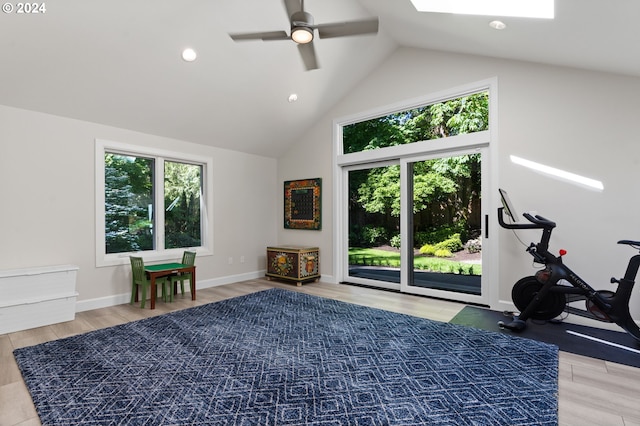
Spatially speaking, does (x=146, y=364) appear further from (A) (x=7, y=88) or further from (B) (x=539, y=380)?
(A) (x=7, y=88)

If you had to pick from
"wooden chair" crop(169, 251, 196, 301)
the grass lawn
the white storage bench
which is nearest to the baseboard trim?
the white storage bench

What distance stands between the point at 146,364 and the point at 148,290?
2416 mm

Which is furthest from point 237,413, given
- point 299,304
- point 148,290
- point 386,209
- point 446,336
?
point 386,209

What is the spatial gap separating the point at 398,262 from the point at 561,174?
8.07 ft

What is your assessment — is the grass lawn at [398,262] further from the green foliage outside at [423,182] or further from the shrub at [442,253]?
the green foliage outside at [423,182]

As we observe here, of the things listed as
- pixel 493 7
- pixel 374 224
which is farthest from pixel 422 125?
pixel 493 7

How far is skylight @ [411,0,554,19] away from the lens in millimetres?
2665

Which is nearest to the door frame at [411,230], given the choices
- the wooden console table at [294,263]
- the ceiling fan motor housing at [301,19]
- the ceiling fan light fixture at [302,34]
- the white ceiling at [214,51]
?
the white ceiling at [214,51]

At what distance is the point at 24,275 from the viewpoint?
3357mm

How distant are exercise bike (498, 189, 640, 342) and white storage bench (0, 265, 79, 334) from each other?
477 cm

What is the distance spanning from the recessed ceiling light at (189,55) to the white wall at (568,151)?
3.24 metres

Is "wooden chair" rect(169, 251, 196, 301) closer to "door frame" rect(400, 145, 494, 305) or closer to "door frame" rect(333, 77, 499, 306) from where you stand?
"door frame" rect(333, 77, 499, 306)

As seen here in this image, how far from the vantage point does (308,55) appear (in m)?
3.10

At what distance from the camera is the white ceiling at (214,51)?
9.57ft
